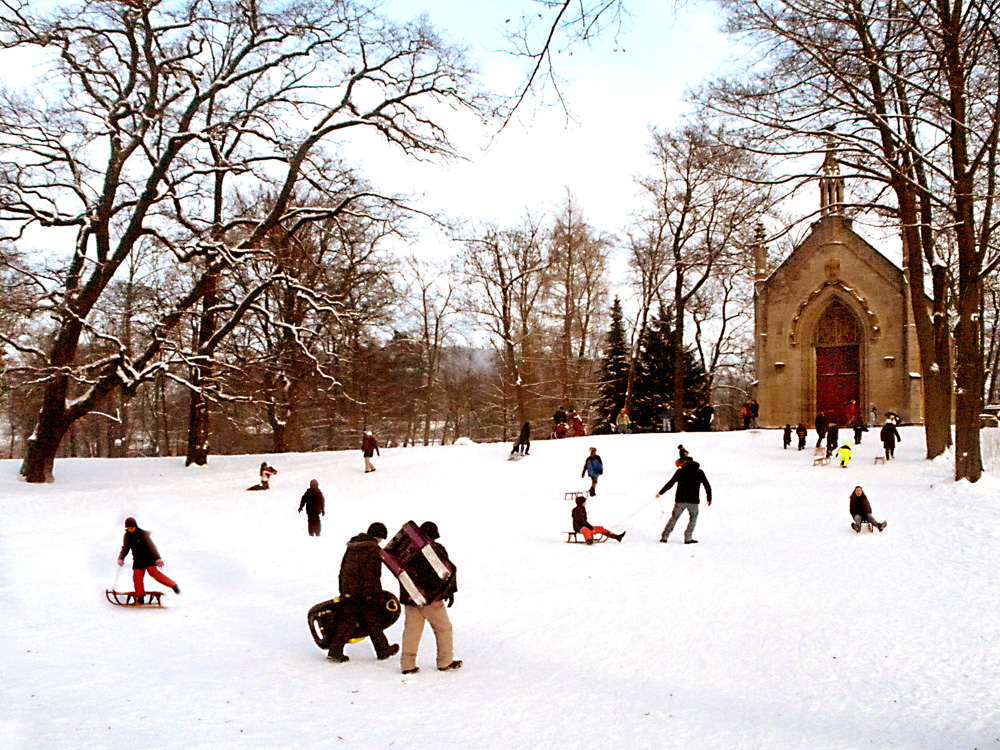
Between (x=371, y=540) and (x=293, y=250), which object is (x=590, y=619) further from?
(x=293, y=250)

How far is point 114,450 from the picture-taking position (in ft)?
164

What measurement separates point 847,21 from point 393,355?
34220 mm

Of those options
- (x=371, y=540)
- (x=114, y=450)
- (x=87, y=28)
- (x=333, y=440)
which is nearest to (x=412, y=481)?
(x=87, y=28)

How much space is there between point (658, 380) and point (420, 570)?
3923 cm

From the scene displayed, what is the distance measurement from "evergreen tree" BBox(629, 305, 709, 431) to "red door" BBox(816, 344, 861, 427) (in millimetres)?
7353

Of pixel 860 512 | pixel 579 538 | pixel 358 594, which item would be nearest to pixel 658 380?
pixel 860 512

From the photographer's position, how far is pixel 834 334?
39688 millimetres

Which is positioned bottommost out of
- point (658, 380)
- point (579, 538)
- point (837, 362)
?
point (579, 538)

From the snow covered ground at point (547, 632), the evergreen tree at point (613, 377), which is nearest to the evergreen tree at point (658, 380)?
the evergreen tree at point (613, 377)

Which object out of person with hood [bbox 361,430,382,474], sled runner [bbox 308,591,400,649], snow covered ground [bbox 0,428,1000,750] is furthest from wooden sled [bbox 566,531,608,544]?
person with hood [bbox 361,430,382,474]

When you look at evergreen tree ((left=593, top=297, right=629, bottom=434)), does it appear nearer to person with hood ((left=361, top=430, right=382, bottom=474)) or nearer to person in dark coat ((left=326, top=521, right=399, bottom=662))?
person with hood ((left=361, top=430, right=382, bottom=474))

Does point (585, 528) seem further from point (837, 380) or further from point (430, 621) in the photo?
point (837, 380)

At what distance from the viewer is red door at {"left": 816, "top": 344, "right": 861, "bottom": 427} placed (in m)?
39.1

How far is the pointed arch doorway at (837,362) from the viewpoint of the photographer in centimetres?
3909
